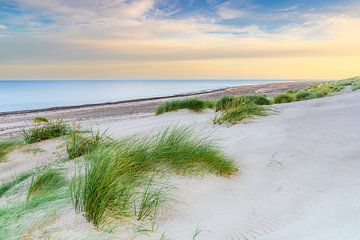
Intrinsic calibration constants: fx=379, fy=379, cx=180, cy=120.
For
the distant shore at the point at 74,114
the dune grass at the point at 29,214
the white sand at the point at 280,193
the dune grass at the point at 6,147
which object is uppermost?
the dune grass at the point at 29,214

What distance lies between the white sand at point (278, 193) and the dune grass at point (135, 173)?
14 cm

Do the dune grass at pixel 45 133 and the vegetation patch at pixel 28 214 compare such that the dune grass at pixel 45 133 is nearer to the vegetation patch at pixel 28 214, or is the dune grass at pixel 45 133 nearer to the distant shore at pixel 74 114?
the distant shore at pixel 74 114

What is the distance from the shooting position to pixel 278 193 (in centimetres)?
336

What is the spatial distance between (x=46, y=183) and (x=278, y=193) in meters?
2.23

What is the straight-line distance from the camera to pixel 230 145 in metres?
4.98

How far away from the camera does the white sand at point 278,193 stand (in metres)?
2.68

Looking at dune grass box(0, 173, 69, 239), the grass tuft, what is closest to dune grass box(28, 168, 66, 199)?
dune grass box(0, 173, 69, 239)

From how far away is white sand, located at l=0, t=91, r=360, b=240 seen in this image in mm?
2676

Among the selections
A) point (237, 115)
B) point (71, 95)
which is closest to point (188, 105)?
point (237, 115)

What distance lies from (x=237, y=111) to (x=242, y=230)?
4.42m

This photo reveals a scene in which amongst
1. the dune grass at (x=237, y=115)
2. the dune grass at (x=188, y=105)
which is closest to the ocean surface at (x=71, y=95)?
the dune grass at (x=188, y=105)

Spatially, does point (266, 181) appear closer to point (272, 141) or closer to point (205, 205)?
point (205, 205)

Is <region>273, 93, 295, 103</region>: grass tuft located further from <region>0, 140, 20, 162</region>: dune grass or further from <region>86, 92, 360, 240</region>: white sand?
<region>0, 140, 20, 162</region>: dune grass

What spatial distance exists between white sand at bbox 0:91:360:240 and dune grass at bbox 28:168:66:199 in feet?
3.81
